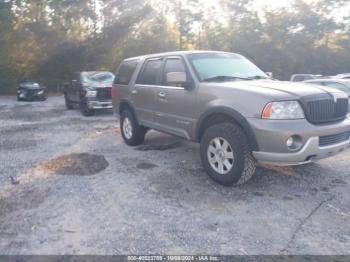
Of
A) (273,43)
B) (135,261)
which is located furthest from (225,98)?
(273,43)

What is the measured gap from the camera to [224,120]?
15.1ft

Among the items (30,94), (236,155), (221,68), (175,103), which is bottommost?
(30,94)

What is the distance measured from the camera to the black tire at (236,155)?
4.20 meters

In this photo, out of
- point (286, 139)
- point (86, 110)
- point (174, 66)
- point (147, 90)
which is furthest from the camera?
point (86, 110)

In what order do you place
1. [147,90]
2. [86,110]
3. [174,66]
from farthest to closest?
1. [86,110]
2. [147,90]
3. [174,66]

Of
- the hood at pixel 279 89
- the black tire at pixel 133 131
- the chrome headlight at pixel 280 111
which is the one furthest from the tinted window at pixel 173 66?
the chrome headlight at pixel 280 111

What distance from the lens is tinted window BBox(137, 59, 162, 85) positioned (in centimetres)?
598

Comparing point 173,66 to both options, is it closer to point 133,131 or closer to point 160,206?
point 133,131

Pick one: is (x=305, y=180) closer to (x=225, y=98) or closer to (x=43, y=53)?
(x=225, y=98)

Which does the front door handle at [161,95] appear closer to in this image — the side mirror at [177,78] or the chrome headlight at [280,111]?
the side mirror at [177,78]

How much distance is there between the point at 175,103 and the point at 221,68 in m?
0.92

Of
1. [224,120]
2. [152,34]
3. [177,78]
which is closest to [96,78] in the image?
[177,78]

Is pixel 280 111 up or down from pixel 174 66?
down

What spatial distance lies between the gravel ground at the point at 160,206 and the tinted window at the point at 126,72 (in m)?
1.58
